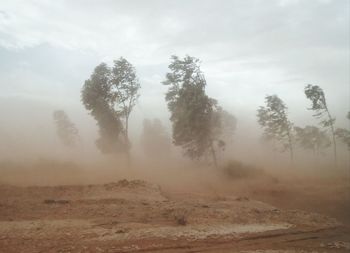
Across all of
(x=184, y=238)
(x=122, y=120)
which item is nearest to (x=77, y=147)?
Answer: (x=122, y=120)

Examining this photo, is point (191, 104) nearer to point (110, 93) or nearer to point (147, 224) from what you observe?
point (110, 93)

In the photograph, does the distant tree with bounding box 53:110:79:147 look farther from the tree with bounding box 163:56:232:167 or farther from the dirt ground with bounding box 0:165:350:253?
the dirt ground with bounding box 0:165:350:253

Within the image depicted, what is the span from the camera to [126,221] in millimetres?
18578

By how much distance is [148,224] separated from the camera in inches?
719

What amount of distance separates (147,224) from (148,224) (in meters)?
0.05

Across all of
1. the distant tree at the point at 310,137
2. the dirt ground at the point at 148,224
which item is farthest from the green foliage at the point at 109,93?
the distant tree at the point at 310,137

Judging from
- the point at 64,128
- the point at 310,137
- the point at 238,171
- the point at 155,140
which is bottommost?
the point at 238,171

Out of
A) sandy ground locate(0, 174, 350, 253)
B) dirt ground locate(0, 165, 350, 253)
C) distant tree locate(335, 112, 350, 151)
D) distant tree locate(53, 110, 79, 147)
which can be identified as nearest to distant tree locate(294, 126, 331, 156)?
distant tree locate(335, 112, 350, 151)

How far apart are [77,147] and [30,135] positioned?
16.0m

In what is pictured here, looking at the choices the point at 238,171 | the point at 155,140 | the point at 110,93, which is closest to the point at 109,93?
the point at 110,93

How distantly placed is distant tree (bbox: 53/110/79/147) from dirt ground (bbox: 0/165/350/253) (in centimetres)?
5678

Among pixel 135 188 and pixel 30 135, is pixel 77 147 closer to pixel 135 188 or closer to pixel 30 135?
pixel 30 135

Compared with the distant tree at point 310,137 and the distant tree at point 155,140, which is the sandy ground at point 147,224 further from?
the distant tree at point 155,140

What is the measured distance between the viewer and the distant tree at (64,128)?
265 feet
